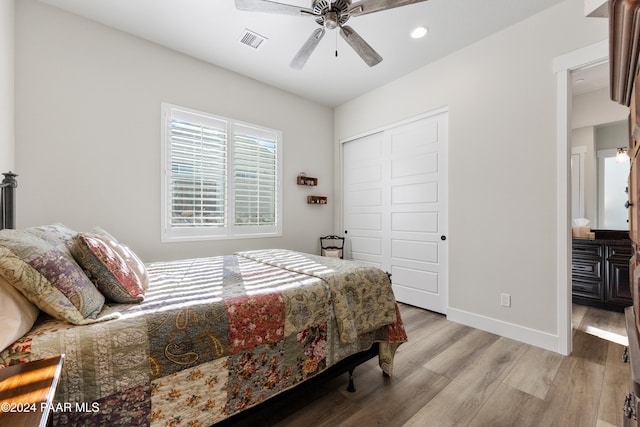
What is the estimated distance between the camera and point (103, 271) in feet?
4.34

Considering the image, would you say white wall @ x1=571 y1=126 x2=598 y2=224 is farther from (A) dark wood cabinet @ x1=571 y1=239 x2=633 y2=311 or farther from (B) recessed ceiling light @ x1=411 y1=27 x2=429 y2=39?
(B) recessed ceiling light @ x1=411 y1=27 x2=429 y2=39

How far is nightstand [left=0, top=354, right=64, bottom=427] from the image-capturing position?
55 cm

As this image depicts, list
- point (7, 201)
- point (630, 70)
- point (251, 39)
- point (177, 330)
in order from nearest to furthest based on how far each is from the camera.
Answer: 1. point (630, 70)
2. point (177, 330)
3. point (7, 201)
4. point (251, 39)

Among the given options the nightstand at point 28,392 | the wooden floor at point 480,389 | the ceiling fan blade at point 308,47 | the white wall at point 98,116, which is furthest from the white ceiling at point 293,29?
the wooden floor at point 480,389

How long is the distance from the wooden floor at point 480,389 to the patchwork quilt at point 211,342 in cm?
27

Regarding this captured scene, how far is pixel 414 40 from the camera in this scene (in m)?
2.81

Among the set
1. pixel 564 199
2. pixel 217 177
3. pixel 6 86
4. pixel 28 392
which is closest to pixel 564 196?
Answer: pixel 564 199

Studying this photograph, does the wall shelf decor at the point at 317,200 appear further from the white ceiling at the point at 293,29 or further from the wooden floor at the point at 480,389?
the wooden floor at the point at 480,389

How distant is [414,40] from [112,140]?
10.5 ft

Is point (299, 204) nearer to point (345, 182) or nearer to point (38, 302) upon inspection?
point (345, 182)

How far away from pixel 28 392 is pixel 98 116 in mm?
2750

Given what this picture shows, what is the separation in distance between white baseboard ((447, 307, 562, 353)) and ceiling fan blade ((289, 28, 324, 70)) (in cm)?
299

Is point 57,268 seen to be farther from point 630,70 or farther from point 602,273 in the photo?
point 602,273

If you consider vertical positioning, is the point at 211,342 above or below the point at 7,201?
below
